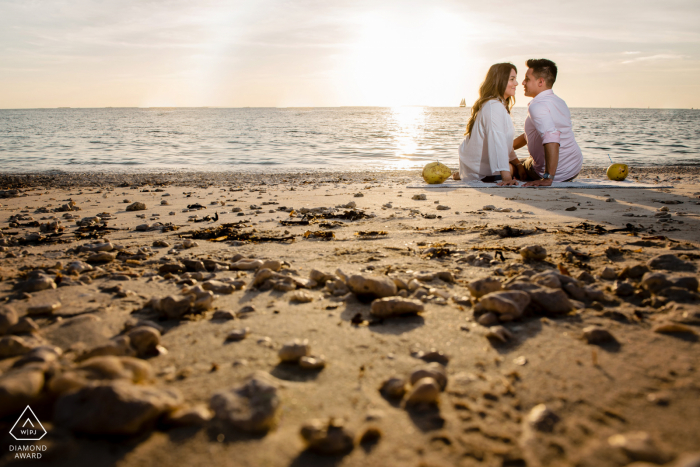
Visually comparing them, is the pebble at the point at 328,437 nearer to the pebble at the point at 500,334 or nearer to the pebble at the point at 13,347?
the pebble at the point at 500,334

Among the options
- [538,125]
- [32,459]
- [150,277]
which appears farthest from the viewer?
[538,125]

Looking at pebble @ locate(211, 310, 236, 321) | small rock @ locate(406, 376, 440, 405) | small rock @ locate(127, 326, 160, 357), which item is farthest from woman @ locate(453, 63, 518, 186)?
small rock @ locate(127, 326, 160, 357)

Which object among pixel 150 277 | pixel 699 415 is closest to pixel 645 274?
pixel 699 415

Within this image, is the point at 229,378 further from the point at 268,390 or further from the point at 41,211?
the point at 41,211

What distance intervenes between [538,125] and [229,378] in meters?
6.18

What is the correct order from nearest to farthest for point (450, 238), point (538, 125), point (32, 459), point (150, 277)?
point (32, 459)
point (150, 277)
point (450, 238)
point (538, 125)

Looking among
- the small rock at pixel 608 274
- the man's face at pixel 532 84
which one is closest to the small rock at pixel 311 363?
the small rock at pixel 608 274

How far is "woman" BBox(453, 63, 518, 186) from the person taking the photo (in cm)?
663

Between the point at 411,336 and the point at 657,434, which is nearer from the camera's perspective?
the point at 657,434

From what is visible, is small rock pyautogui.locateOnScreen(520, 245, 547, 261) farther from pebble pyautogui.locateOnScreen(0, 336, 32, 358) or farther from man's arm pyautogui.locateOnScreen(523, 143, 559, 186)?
man's arm pyautogui.locateOnScreen(523, 143, 559, 186)

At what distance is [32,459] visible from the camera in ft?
3.23

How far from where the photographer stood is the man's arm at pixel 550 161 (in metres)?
6.22

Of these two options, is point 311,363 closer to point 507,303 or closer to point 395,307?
point 395,307

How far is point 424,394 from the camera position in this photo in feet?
3.98
